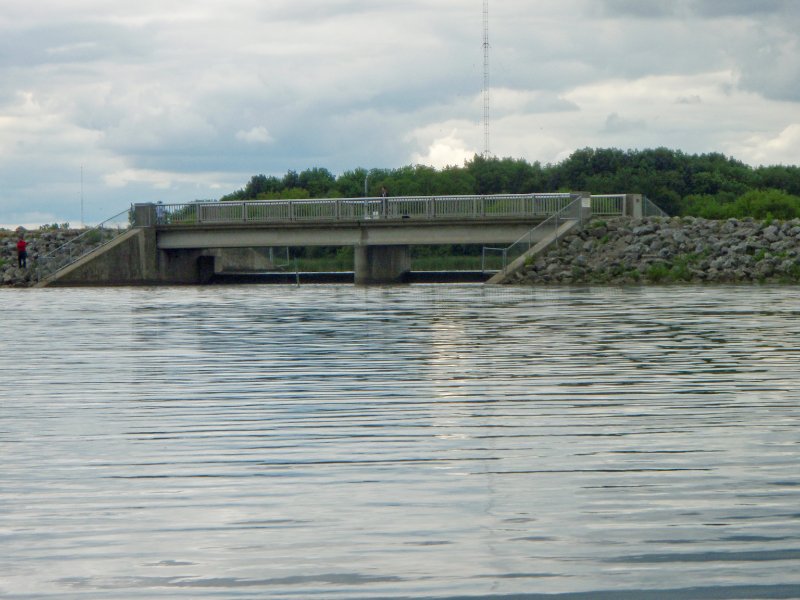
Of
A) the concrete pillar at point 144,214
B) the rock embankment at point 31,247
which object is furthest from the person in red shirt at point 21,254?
the concrete pillar at point 144,214

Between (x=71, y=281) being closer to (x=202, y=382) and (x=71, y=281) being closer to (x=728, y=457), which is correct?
(x=202, y=382)

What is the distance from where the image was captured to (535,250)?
68250 millimetres

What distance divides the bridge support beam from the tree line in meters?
42.0

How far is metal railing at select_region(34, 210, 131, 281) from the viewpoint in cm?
7956

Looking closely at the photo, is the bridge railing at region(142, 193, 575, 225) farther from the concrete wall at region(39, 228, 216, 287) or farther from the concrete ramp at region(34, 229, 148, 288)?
the concrete ramp at region(34, 229, 148, 288)

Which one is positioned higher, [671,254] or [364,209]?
[364,209]

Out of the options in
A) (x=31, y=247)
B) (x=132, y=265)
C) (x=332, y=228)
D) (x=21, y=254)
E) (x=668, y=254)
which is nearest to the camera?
(x=668, y=254)

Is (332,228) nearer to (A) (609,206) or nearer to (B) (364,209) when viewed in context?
(B) (364,209)

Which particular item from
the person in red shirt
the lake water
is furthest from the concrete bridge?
the lake water

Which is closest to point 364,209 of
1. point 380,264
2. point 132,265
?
point 380,264

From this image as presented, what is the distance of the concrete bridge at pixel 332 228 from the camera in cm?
7362

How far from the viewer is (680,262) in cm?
6575

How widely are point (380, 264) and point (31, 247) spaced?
26212 mm

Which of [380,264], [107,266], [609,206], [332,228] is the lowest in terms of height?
[380,264]
